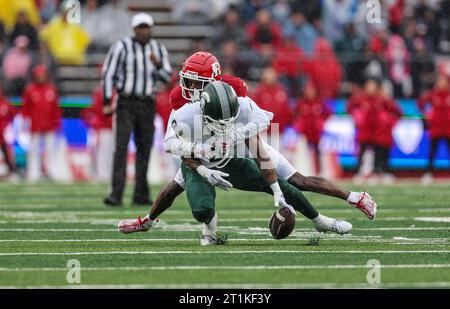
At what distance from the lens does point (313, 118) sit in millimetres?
17547

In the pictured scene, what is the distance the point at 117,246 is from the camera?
760 centimetres

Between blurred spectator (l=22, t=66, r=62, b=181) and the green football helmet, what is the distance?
404 inches

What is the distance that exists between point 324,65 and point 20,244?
10870 millimetres

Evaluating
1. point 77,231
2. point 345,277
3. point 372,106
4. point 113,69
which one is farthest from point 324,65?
point 345,277

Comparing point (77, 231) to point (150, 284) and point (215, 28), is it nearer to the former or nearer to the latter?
point (150, 284)

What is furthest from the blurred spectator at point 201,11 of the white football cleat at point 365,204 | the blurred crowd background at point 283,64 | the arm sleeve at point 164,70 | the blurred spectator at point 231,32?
the white football cleat at point 365,204

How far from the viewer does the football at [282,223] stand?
7.50m

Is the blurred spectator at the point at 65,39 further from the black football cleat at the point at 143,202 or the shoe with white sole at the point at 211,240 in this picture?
the shoe with white sole at the point at 211,240

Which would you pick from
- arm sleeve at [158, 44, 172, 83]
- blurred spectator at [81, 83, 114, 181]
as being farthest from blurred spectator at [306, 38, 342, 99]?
arm sleeve at [158, 44, 172, 83]

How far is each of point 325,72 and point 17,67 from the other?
182 inches

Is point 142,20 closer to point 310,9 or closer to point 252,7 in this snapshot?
point 310,9

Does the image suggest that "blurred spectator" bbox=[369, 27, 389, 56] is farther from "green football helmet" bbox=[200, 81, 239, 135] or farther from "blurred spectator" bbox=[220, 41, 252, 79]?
"green football helmet" bbox=[200, 81, 239, 135]

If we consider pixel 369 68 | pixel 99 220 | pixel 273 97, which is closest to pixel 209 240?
pixel 99 220
